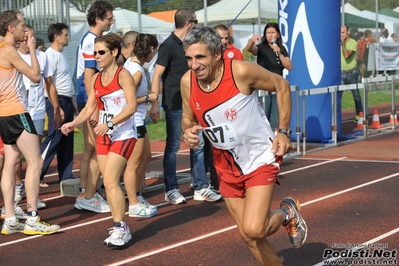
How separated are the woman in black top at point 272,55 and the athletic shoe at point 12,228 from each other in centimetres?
529

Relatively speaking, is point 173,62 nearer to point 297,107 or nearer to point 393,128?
point 297,107

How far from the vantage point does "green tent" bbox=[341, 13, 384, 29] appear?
2862 centimetres

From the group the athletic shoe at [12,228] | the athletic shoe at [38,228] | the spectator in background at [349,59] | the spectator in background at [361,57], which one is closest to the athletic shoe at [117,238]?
the athletic shoe at [38,228]

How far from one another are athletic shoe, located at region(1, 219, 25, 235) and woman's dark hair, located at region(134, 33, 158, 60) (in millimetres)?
2349

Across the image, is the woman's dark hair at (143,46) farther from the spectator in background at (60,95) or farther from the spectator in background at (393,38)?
the spectator in background at (393,38)

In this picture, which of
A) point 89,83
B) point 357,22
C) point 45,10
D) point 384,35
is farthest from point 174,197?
point 384,35

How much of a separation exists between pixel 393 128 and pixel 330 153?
350 cm

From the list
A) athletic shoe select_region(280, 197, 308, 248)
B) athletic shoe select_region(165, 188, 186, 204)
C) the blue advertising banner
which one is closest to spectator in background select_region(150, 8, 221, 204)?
athletic shoe select_region(165, 188, 186, 204)

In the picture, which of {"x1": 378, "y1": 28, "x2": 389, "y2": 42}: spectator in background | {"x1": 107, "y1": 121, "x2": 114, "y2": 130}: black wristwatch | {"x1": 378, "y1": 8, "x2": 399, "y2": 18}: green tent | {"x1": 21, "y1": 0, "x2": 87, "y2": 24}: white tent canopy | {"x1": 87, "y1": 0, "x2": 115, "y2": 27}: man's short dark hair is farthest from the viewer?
{"x1": 378, "y1": 8, "x2": 399, "y2": 18}: green tent

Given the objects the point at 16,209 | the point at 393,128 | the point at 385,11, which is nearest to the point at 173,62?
the point at 16,209

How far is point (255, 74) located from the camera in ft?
18.7

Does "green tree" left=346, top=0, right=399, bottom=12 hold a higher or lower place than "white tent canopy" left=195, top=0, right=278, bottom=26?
higher

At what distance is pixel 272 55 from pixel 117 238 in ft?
19.2

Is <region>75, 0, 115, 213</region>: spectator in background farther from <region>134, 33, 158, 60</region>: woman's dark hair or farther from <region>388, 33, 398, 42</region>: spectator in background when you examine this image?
<region>388, 33, 398, 42</region>: spectator in background
